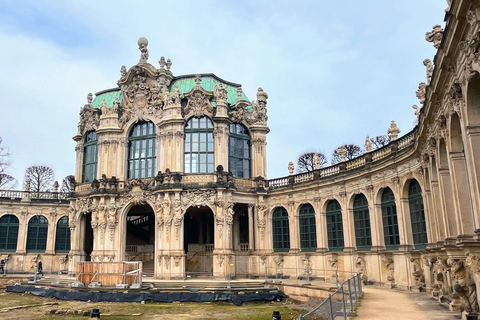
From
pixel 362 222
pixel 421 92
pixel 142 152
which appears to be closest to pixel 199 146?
pixel 142 152

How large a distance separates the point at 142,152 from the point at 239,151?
796 cm

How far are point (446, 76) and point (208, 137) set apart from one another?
76.7 ft

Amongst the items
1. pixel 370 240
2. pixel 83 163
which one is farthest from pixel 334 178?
pixel 83 163

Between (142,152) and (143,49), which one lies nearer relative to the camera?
(142,152)

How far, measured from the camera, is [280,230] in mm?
34906

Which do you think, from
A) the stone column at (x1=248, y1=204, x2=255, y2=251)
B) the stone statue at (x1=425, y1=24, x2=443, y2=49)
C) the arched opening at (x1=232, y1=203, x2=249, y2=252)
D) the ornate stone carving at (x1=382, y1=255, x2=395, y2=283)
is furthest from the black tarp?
the stone statue at (x1=425, y1=24, x2=443, y2=49)

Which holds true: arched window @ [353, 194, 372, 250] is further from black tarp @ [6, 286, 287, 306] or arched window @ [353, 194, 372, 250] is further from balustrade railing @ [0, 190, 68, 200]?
balustrade railing @ [0, 190, 68, 200]

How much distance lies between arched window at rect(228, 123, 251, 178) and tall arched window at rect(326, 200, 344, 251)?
304 inches

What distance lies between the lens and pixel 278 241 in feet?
114

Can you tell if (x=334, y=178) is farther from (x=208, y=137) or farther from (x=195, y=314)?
(x=195, y=314)

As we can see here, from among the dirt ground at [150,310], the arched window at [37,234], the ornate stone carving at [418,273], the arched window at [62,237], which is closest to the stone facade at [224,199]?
the ornate stone carving at [418,273]

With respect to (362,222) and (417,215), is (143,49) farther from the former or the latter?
(417,215)

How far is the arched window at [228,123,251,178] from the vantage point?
35.4 meters

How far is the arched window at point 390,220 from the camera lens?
2562 cm
